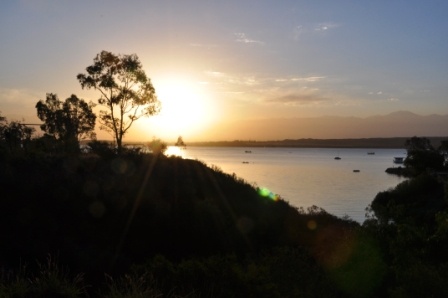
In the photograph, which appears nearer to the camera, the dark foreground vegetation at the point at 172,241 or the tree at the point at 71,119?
the dark foreground vegetation at the point at 172,241

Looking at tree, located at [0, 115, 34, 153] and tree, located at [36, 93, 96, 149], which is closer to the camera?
tree, located at [0, 115, 34, 153]

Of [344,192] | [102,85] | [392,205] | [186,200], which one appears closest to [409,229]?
[392,205]

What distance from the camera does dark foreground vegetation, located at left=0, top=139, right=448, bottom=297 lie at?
12.4m

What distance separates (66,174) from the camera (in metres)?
30.4

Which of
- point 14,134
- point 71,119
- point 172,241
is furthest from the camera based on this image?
point 71,119

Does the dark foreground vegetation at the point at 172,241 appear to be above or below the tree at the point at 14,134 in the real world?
below

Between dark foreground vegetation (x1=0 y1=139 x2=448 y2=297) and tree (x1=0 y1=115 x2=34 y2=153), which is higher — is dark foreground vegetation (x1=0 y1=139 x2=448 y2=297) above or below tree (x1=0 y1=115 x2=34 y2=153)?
below

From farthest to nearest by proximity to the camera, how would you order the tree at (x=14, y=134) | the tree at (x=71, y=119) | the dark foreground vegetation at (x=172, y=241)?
the tree at (x=71, y=119), the tree at (x=14, y=134), the dark foreground vegetation at (x=172, y=241)

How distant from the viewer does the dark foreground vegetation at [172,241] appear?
40.8 feet

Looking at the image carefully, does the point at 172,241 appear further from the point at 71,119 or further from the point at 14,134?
the point at 71,119

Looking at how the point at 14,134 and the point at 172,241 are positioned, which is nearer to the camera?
the point at 172,241

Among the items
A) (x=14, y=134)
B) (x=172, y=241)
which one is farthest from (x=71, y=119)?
(x=172, y=241)

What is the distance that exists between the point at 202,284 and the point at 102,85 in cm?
3942

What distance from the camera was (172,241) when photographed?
93.6 ft
